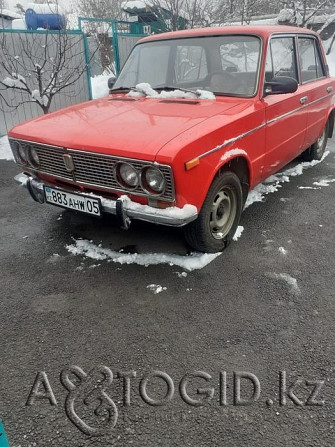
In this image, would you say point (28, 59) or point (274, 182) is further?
point (28, 59)

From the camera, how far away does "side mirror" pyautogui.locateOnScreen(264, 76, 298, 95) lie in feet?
11.6

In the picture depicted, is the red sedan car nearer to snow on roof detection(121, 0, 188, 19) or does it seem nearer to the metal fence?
the metal fence

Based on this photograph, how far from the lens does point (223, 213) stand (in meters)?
3.50

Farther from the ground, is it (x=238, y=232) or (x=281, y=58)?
(x=281, y=58)

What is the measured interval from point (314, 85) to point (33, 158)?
3725mm

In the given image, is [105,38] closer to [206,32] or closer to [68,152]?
[206,32]

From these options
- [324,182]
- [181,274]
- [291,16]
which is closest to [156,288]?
[181,274]

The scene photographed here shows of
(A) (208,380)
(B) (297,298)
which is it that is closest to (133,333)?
(A) (208,380)

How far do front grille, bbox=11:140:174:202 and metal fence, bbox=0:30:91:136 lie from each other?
5097 millimetres

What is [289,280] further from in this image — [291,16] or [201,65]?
[291,16]

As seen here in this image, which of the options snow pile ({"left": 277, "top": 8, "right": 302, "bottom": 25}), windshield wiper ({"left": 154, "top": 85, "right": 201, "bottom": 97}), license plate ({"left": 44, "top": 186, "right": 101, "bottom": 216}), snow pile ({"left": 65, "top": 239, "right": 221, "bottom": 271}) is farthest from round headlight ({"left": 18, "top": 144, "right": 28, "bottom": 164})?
snow pile ({"left": 277, "top": 8, "right": 302, "bottom": 25})

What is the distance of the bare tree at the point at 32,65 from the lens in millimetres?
7325

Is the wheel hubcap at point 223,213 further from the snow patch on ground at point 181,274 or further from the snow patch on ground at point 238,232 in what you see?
the snow patch on ground at point 181,274

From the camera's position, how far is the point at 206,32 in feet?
13.0
